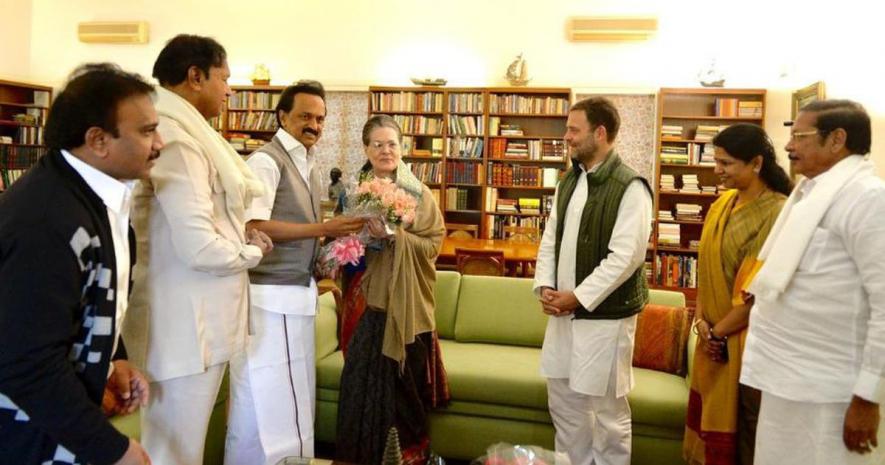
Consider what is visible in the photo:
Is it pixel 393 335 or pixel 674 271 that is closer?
pixel 393 335

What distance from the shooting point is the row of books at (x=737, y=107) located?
6.88m

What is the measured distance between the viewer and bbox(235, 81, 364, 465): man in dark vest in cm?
226

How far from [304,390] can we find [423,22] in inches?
241

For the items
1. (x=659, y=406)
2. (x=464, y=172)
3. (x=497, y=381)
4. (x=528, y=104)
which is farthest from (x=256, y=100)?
(x=659, y=406)

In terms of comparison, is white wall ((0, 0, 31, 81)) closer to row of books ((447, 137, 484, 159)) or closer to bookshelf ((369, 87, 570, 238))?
bookshelf ((369, 87, 570, 238))

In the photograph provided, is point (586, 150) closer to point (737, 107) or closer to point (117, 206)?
point (117, 206)

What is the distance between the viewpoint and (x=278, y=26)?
7945 millimetres

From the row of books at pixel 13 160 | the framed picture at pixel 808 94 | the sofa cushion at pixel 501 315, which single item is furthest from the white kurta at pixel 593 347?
the row of books at pixel 13 160

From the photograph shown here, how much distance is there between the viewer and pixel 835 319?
1671mm

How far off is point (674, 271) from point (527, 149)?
2096 mm

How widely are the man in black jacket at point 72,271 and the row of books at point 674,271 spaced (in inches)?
254

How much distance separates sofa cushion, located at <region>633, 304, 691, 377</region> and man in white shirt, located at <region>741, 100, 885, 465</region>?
150cm

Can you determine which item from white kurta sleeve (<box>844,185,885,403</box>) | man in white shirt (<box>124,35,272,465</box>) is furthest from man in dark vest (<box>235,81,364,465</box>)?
white kurta sleeve (<box>844,185,885,403</box>)

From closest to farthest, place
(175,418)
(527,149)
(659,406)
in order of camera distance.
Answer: (175,418), (659,406), (527,149)
